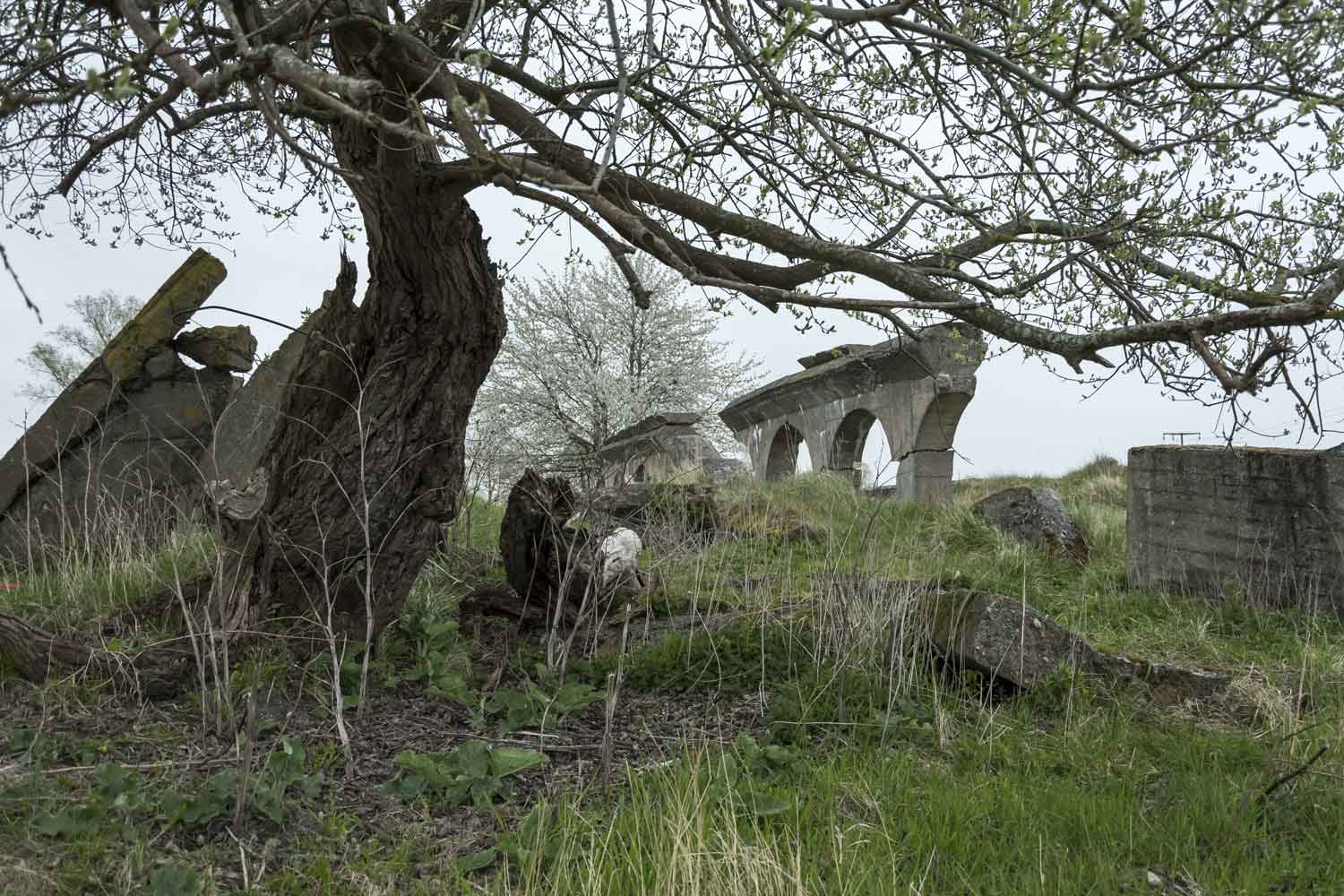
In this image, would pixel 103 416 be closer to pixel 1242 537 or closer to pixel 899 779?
pixel 899 779

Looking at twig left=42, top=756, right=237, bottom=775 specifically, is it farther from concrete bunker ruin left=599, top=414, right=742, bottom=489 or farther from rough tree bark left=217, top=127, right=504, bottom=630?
concrete bunker ruin left=599, top=414, right=742, bottom=489

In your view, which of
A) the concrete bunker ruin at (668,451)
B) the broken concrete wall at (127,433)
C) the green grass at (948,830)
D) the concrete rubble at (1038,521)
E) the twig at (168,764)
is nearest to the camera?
the green grass at (948,830)

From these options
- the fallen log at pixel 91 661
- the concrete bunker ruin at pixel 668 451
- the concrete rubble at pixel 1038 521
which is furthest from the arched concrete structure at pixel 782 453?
the fallen log at pixel 91 661

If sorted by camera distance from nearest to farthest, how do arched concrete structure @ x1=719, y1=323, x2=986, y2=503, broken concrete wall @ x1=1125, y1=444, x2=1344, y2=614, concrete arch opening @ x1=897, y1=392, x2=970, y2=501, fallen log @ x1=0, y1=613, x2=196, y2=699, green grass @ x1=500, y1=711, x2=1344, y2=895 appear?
1. green grass @ x1=500, y1=711, x2=1344, y2=895
2. fallen log @ x1=0, y1=613, x2=196, y2=699
3. broken concrete wall @ x1=1125, y1=444, x2=1344, y2=614
4. arched concrete structure @ x1=719, y1=323, x2=986, y2=503
5. concrete arch opening @ x1=897, y1=392, x2=970, y2=501

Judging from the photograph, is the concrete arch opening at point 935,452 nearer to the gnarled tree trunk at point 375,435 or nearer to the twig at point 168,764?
the gnarled tree trunk at point 375,435

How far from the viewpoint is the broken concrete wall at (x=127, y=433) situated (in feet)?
24.6

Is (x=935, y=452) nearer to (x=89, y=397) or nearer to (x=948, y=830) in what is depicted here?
(x=89, y=397)

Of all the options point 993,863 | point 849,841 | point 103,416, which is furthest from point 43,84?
point 993,863

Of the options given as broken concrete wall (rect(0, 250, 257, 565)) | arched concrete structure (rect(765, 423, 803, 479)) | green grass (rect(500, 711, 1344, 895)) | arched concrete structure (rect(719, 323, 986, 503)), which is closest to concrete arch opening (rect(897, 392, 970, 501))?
arched concrete structure (rect(719, 323, 986, 503))

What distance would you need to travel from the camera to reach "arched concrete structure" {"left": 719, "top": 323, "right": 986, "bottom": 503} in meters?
12.1

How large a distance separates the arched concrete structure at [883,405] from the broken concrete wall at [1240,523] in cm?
281

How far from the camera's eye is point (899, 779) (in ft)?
11.5

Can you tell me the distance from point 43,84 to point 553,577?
3.86 m

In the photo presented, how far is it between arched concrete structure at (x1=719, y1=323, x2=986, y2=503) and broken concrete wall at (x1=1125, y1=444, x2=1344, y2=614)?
9.21 ft
